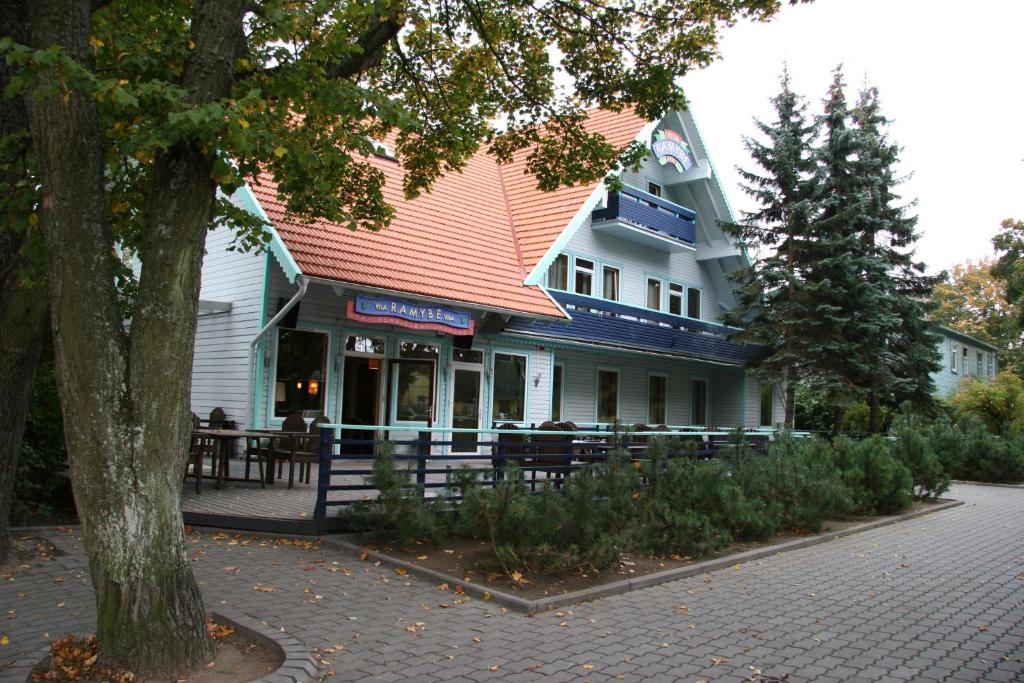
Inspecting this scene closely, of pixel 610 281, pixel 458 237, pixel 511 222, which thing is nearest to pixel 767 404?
pixel 610 281

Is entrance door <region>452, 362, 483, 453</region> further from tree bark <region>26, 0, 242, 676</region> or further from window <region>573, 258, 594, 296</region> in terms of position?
Result: tree bark <region>26, 0, 242, 676</region>

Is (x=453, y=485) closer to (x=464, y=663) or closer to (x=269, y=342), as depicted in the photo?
(x=464, y=663)

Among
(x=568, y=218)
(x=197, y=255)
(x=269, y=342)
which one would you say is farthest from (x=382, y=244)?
(x=197, y=255)

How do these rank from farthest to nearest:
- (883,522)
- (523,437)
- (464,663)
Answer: (883,522)
(523,437)
(464,663)

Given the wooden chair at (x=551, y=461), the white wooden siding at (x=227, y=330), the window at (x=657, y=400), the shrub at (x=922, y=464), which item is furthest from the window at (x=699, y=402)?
the wooden chair at (x=551, y=461)

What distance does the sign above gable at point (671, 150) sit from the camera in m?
23.1

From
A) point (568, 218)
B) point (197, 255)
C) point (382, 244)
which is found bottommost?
point (197, 255)

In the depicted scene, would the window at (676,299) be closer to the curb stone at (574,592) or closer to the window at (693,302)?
the window at (693,302)

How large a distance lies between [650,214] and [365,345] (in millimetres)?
9966

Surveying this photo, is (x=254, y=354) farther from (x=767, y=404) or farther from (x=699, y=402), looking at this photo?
(x=767, y=404)

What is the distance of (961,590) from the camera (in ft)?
26.9

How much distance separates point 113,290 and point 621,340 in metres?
17.7

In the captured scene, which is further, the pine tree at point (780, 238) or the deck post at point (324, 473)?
the pine tree at point (780, 238)

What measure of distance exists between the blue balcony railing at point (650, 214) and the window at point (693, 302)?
2.07m
